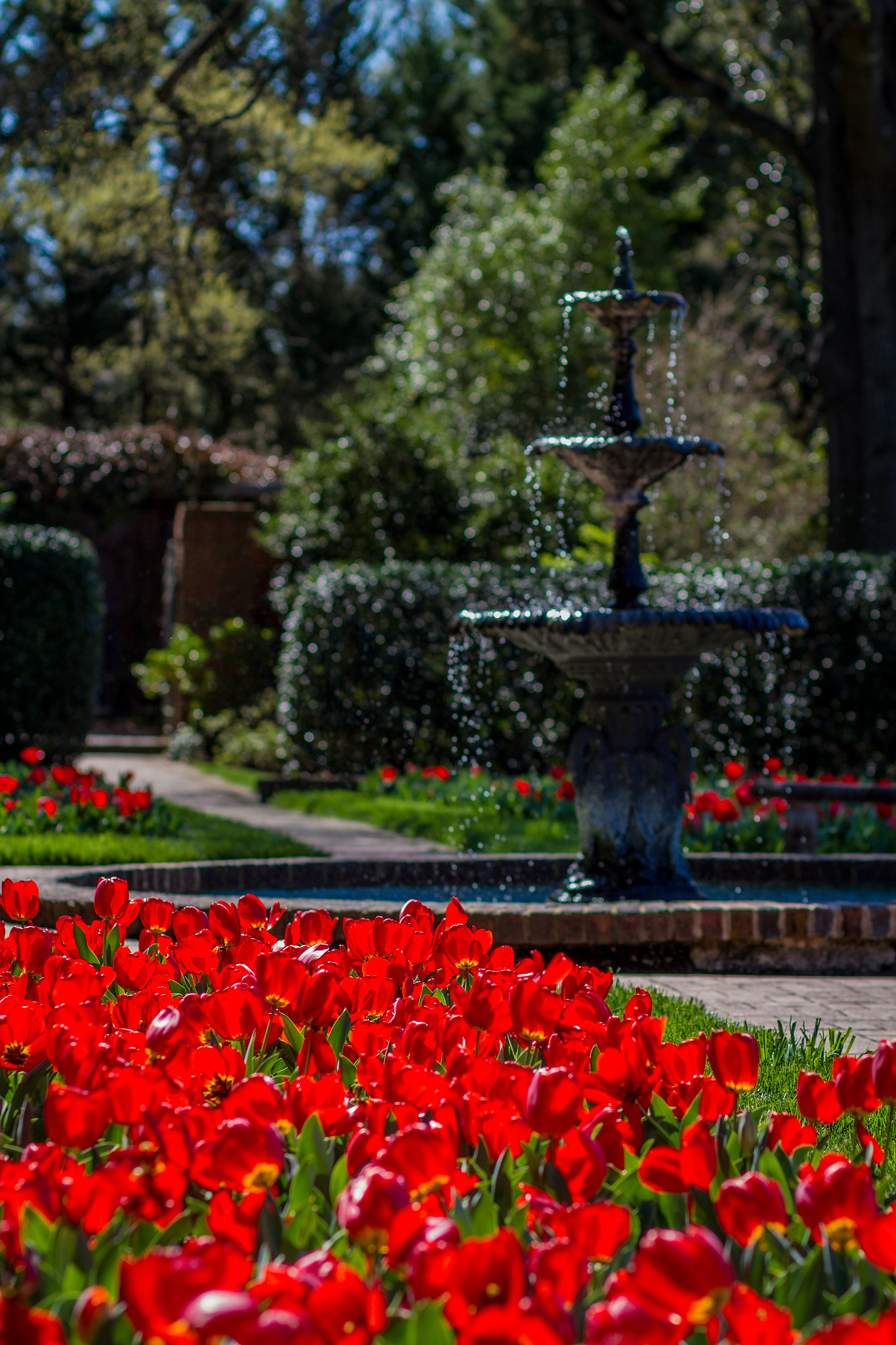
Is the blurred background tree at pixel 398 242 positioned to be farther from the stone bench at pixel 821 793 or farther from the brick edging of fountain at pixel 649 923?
the brick edging of fountain at pixel 649 923

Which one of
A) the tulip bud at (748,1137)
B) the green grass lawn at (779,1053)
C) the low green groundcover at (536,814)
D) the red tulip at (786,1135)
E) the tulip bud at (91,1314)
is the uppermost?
the tulip bud at (91,1314)

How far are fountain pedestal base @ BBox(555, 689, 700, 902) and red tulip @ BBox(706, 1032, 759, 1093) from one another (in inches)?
143

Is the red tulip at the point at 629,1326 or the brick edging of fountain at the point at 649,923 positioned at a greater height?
the red tulip at the point at 629,1326

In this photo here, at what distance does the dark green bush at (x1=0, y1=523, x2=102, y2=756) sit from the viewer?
11008 mm

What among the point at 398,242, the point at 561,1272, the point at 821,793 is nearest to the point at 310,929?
the point at 561,1272

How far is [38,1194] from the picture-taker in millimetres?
1597

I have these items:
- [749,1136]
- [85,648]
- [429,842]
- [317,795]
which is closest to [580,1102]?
[749,1136]

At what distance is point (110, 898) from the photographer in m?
3.08

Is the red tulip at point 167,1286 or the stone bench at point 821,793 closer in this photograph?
the red tulip at point 167,1286

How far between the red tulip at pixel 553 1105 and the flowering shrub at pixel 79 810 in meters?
5.09

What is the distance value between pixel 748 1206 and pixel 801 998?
3161 millimetres

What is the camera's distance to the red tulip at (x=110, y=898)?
3.07 metres

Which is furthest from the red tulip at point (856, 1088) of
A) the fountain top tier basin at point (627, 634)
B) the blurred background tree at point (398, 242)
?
the blurred background tree at point (398, 242)

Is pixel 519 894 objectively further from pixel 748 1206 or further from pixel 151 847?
pixel 748 1206
